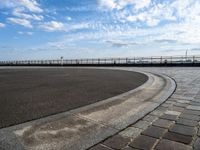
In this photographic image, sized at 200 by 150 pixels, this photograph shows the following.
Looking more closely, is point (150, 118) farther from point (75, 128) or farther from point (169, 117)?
point (75, 128)

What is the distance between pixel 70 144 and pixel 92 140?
0.39m

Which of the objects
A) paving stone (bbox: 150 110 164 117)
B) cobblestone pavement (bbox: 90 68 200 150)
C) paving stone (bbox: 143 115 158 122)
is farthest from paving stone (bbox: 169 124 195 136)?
paving stone (bbox: 150 110 164 117)

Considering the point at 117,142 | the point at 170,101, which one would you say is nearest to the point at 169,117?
the point at 170,101

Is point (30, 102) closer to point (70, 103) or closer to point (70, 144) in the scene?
point (70, 103)

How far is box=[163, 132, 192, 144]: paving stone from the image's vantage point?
3272 millimetres

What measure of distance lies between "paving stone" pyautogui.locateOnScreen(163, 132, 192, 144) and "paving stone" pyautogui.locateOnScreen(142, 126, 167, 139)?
0.35 feet

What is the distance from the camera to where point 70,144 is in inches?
125

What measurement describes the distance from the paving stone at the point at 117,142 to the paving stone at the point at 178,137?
0.74 metres

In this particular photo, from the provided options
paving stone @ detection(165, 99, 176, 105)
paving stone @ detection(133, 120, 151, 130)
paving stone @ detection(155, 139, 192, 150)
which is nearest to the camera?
paving stone @ detection(155, 139, 192, 150)

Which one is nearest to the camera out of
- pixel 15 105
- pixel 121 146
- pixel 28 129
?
pixel 121 146

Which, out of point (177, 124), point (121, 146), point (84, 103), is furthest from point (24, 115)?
point (177, 124)

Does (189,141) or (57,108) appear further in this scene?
(57,108)

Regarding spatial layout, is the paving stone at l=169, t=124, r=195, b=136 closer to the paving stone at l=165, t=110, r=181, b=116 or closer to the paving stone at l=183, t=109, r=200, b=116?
the paving stone at l=165, t=110, r=181, b=116

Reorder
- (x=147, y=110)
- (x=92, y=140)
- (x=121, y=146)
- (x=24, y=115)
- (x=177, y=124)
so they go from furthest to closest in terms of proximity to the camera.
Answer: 1. (x=147, y=110)
2. (x=24, y=115)
3. (x=177, y=124)
4. (x=92, y=140)
5. (x=121, y=146)
